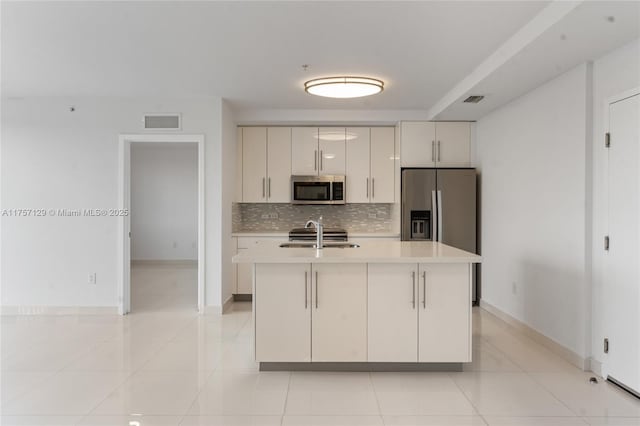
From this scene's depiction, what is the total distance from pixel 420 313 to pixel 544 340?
4.91 ft

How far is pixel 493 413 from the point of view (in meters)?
2.62

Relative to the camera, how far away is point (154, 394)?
9.52 feet

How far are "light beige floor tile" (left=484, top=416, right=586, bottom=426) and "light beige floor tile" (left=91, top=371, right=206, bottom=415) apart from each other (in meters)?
1.84

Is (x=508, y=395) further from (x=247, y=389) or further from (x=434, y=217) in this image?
(x=434, y=217)

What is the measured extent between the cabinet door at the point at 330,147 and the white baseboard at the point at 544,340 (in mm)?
2745

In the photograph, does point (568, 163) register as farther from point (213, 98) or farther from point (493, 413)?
point (213, 98)

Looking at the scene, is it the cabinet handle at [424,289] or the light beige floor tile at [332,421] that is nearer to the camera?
the light beige floor tile at [332,421]

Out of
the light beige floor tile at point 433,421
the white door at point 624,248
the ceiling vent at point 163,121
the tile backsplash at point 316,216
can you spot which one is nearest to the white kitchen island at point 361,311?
the light beige floor tile at point 433,421

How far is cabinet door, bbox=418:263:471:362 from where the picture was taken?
3252mm

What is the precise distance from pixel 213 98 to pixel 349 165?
6.72 ft

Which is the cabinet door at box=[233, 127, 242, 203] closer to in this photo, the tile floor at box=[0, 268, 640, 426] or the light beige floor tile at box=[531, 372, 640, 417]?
the tile floor at box=[0, 268, 640, 426]

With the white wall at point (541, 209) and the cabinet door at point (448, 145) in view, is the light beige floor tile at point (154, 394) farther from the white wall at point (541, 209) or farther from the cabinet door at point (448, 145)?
the cabinet door at point (448, 145)

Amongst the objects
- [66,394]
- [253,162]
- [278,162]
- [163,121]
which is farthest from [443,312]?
[163,121]

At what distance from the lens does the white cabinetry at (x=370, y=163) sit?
610cm
